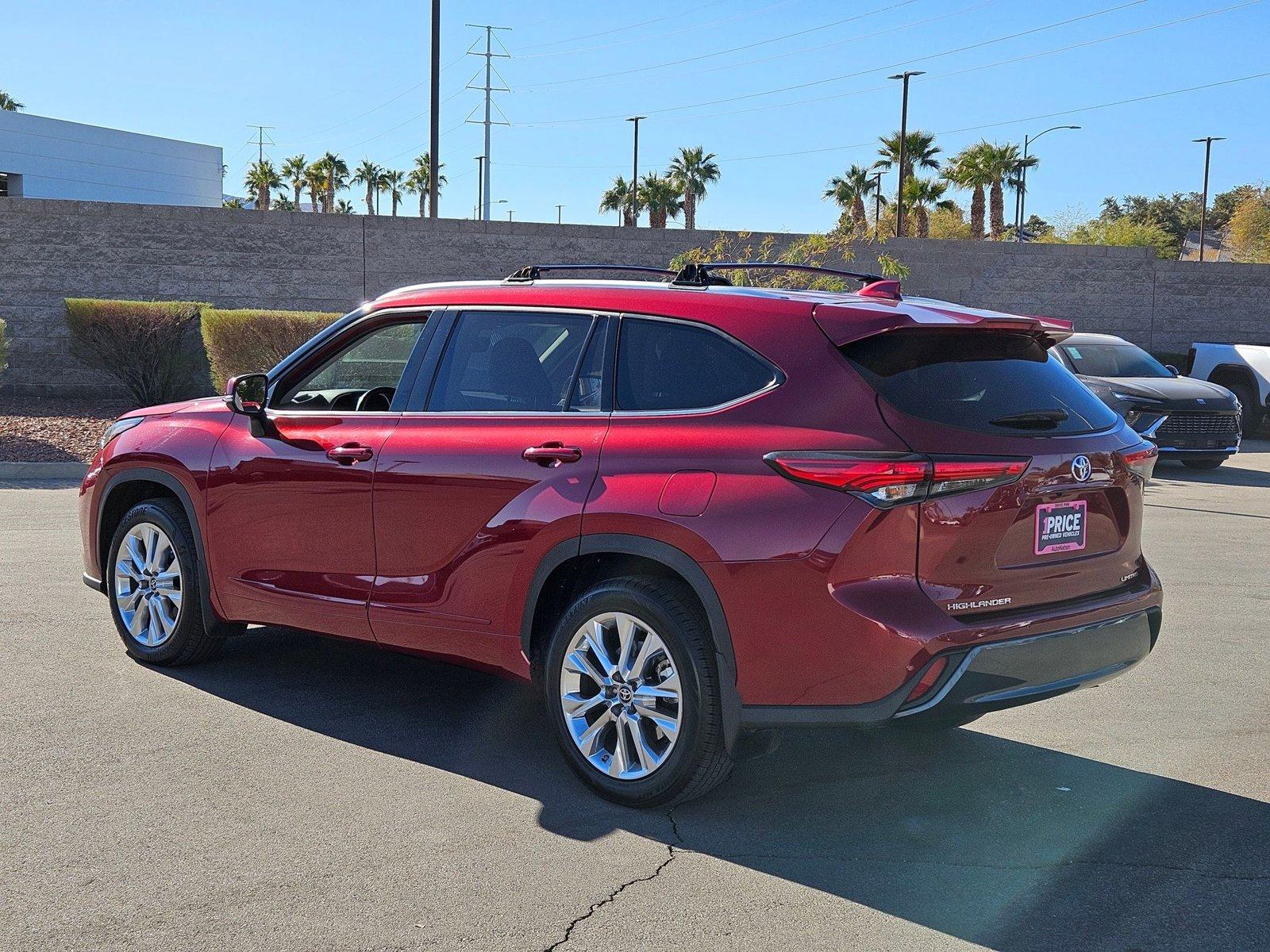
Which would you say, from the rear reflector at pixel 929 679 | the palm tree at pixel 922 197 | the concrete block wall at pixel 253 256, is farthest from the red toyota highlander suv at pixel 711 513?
the palm tree at pixel 922 197

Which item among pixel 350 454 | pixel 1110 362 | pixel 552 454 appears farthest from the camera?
pixel 1110 362

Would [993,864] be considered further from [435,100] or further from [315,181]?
[315,181]

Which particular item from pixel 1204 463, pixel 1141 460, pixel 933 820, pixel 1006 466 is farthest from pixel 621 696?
pixel 1204 463

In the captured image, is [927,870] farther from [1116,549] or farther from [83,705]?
[83,705]

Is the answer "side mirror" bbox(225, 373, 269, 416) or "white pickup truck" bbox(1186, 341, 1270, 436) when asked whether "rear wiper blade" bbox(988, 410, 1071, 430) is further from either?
"white pickup truck" bbox(1186, 341, 1270, 436)

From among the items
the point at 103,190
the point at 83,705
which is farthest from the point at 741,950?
the point at 103,190

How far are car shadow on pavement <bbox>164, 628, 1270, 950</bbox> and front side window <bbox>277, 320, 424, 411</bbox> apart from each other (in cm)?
132

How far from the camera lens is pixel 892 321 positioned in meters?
4.50

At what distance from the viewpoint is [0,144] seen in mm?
55062

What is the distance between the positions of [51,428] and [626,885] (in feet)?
49.3

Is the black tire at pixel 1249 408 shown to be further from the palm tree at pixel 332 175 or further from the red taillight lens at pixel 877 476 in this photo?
the palm tree at pixel 332 175

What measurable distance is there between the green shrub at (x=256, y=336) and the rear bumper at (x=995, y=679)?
14.5m

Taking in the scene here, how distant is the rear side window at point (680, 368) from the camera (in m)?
4.61

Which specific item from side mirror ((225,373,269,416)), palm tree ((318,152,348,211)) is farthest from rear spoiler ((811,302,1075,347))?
palm tree ((318,152,348,211))
